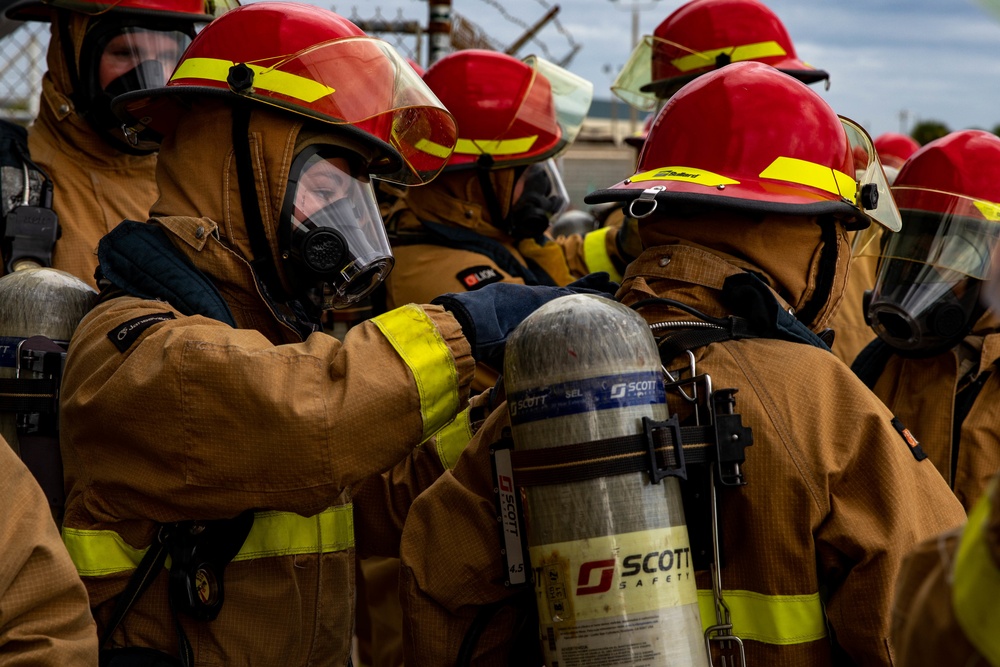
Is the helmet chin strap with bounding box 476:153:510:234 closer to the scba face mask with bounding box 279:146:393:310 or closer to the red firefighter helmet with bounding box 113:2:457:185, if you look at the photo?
the red firefighter helmet with bounding box 113:2:457:185

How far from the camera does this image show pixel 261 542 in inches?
92.8

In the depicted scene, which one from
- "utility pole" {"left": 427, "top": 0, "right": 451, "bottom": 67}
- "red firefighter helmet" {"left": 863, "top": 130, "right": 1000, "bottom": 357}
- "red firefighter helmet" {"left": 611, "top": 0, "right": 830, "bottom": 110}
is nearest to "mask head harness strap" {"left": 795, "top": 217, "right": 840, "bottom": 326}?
"red firefighter helmet" {"left": 863, "top": 130, "right": 1000, "bottom": 357}

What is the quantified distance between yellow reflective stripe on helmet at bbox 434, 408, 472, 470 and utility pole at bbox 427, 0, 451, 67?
12.8 ft

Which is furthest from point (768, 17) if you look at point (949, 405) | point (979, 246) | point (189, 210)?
point (189, 210)

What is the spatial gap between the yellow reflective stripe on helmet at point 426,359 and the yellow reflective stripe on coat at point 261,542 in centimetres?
45

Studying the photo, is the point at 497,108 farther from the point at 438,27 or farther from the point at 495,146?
the point at 438,27

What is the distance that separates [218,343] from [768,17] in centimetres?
407

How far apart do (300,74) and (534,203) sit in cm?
219

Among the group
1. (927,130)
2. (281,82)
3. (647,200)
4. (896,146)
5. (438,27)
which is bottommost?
(927,130)

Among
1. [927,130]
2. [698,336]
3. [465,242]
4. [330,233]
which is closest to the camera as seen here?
[698,336]

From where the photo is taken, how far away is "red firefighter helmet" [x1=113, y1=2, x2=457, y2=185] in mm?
2529

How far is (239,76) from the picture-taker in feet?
8.16

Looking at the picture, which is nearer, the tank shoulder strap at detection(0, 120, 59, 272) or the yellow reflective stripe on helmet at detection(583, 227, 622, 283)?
the tank shoulder strap at detection(0, 120, 59, 272)

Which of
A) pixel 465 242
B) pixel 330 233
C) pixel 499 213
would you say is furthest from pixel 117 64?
pixel 330 233
